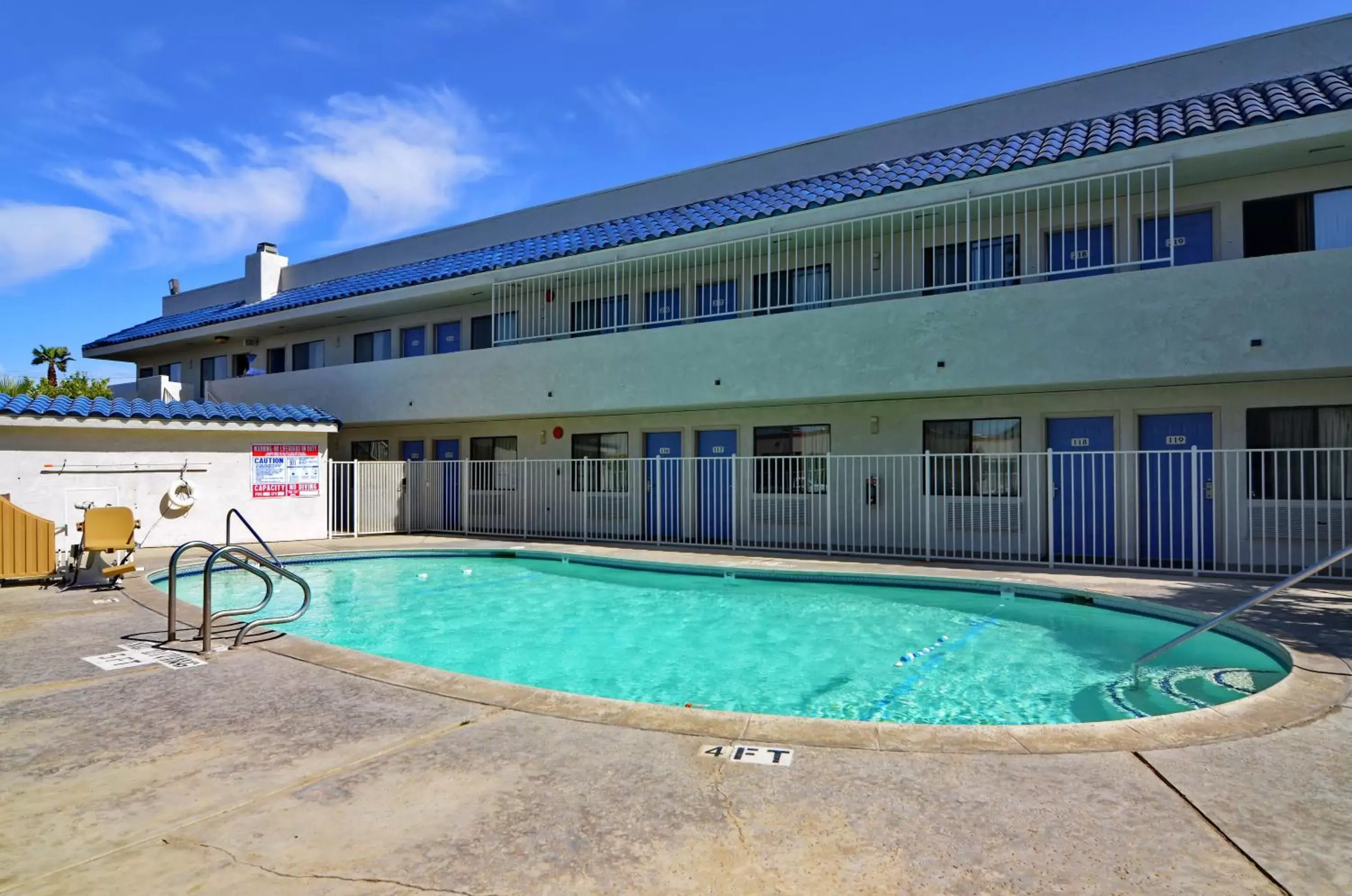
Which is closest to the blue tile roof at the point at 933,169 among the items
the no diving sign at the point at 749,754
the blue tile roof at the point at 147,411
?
the blue tile roof at the point at 147,411

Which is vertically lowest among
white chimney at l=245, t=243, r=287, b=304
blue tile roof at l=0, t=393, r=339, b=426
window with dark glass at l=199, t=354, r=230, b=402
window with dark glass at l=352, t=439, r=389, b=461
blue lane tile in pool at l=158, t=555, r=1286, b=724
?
blue lane tile in pool at l=158, t=555, r=1286, b=724

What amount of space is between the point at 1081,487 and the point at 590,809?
36.5 ft

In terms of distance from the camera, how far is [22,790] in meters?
3.47

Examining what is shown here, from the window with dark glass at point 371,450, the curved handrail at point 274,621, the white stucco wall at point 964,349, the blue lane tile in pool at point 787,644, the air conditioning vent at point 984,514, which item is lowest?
the blue lane tile in pool at point 787,644

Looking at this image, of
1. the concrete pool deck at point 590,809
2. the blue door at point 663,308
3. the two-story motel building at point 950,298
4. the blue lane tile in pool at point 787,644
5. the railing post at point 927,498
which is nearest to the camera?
the concrete pool deck at point 590,809

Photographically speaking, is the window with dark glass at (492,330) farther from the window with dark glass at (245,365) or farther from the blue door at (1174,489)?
the blue door at (1174,489)

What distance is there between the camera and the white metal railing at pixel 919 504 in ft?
35.5

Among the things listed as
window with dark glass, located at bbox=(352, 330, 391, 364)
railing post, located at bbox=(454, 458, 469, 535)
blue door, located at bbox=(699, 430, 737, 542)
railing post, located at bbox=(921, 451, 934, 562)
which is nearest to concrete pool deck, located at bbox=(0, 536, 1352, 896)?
railing post, located at bbox=(921, 451, 934, 562)

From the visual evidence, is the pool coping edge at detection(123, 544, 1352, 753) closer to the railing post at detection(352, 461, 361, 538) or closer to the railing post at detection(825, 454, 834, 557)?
the railing post at detection(825, 454, 834, 557)

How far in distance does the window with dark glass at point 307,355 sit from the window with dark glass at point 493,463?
639 centimetres

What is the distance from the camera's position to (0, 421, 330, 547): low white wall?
12797mm

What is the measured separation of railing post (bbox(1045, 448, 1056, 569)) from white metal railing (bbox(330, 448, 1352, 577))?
1.8 inches

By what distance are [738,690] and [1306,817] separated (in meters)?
4.17

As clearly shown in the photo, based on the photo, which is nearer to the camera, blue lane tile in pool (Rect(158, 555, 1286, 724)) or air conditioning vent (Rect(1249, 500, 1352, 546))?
blue lane tile in pool (Rect(158, 555, 1286, 724))
